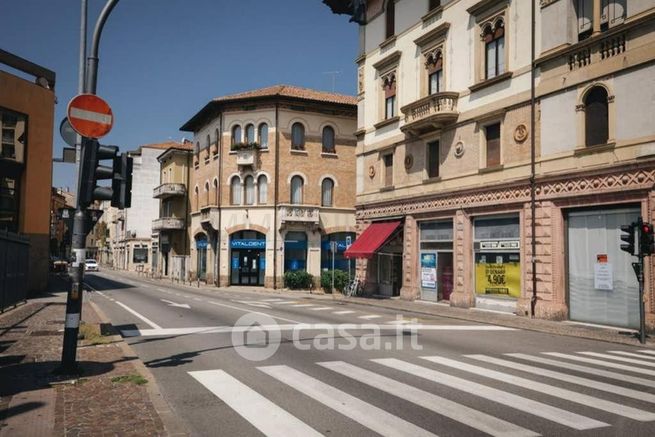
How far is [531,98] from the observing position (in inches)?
751

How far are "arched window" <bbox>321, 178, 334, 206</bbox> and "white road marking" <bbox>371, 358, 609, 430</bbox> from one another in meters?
29.5

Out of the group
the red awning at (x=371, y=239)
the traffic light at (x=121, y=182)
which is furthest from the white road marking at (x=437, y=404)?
the red awning at (x=371, y=239)

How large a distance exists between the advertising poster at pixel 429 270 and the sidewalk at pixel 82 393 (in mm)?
15646

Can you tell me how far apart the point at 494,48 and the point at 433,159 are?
18.0 ft

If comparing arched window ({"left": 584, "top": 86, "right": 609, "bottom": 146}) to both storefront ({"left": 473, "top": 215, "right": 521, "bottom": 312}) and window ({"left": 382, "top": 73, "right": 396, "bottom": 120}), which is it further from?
window ({"left": 382, "top": 73, "right": 396, "bottom": 120})

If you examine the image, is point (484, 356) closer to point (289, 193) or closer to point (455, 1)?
point (455, 1)

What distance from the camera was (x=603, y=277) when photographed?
652 inches

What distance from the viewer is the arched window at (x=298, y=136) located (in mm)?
38153

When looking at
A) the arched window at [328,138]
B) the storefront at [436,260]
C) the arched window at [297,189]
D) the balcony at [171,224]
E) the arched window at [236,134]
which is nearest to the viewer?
the storefront at [436,260]

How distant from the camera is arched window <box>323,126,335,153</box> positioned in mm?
39156

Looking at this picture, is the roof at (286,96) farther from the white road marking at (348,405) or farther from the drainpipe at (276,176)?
the white road marking at (348,405)

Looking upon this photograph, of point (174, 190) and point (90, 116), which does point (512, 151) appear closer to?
point (90, 116)

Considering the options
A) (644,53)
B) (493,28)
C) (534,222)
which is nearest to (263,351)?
(534,222)

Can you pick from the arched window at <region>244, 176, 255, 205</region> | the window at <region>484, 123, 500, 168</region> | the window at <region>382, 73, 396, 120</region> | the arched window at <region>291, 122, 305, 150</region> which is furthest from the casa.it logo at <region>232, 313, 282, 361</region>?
the arched window at <region>291, 122, 305, 150</region>
